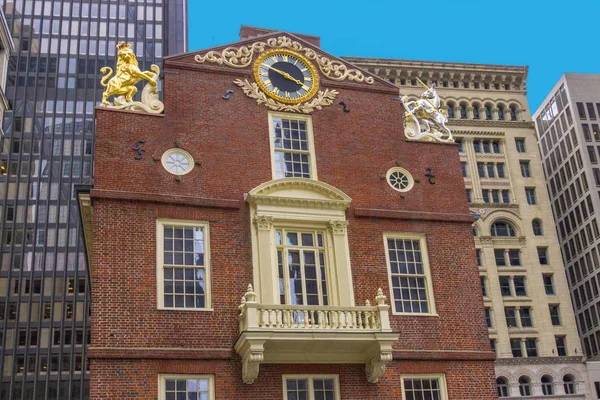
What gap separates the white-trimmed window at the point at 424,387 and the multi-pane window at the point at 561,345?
53017 mm

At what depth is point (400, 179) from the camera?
26.6 metres

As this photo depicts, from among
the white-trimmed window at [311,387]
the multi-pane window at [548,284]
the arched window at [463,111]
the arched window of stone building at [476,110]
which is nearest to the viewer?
the white-trimmed window at [311,387]

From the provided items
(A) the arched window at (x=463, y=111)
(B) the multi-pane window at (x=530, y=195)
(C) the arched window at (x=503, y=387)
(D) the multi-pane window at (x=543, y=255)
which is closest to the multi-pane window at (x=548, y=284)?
(D) the multi-pane window at (x=543, y=255)

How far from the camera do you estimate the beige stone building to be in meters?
70.8

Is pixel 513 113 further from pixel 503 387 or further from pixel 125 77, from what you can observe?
pixel 125 77

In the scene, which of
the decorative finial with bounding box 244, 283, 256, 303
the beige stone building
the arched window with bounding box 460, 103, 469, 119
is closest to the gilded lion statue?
the decorative finial with bounding box 244, 283, 256, 303

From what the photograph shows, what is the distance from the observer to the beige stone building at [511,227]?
2785 inches

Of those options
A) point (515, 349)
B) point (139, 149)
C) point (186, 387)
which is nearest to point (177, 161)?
point (139, 149)

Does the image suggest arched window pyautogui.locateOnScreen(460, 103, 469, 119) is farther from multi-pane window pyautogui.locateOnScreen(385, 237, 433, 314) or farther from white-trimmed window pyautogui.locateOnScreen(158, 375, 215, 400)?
white-trimmed window pyautogui.locateOnScreen(158, 375, 215, 400)

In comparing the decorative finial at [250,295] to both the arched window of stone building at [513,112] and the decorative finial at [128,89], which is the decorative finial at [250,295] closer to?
the decorative finial at [128,89]

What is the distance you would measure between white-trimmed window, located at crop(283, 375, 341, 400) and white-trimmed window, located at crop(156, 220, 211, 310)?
10.9 ft

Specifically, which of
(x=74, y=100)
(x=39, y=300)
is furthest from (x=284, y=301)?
(x=74, y=100)

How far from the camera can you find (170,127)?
81.3 feet

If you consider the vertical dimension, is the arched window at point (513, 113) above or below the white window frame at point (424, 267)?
above
